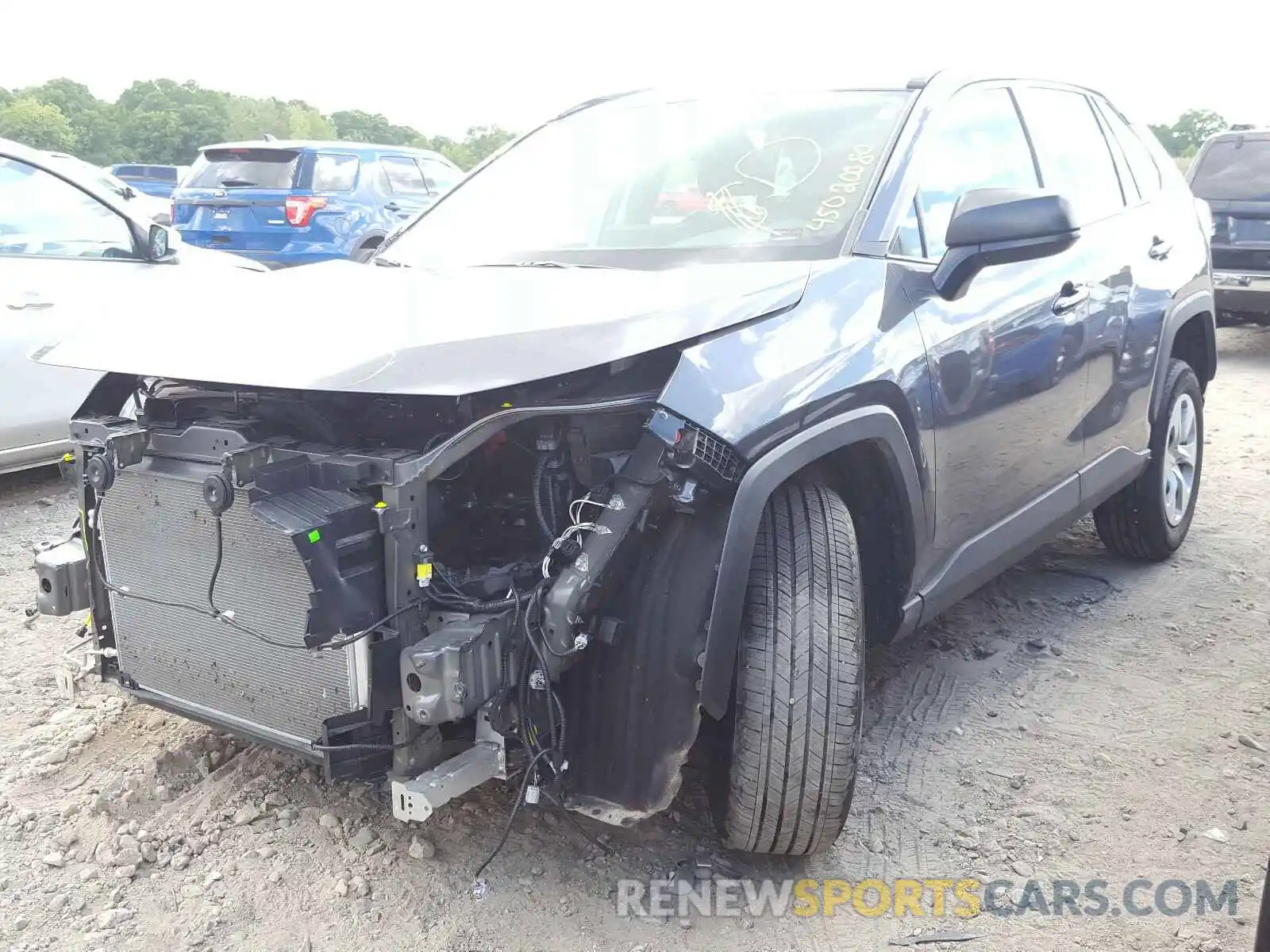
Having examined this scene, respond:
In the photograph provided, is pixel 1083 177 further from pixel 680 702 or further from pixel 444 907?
pixel 444 907

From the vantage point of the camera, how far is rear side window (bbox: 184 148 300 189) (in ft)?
33.5

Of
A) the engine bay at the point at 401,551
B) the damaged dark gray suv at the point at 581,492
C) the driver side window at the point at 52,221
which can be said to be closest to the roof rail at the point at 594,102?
the damaged dark gray suv at the point at 581,492

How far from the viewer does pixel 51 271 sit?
5.14m

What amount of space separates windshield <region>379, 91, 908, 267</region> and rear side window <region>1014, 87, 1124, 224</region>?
78cm

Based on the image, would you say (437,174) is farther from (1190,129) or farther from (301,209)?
(1190,129)

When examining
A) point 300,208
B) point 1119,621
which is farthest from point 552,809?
point 300,208

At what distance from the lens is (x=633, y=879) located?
2.57 m

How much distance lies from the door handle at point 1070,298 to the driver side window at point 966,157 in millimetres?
354

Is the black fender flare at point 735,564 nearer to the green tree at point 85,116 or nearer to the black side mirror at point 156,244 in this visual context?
the black side mirror at point 156,244

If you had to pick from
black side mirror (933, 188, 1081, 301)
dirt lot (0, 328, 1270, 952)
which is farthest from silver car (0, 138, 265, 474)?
black side mirror (933, 188, 1081, 301)

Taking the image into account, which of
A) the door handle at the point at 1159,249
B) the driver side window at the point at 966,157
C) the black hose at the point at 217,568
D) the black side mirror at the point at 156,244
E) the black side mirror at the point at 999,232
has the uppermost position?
the driver side window at the point at 966,157

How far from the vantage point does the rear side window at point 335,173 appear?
1029 centimetres

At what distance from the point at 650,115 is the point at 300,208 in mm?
7322

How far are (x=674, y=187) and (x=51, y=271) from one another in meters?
3.31
